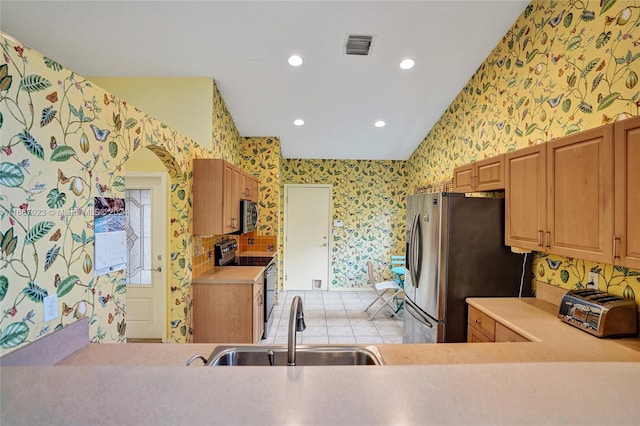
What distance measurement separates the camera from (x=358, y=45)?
2.93 meters

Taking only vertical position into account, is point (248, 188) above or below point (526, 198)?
above

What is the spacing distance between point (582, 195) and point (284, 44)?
2.68 metres

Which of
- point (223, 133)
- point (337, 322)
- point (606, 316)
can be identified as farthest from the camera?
point (337, 322)

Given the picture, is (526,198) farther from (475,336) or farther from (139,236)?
(139,236)

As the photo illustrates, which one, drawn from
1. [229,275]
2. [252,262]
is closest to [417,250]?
[229,275]

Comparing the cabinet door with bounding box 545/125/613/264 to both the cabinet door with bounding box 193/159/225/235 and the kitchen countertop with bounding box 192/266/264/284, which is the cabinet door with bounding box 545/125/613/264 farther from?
the cabinet door with bounding box 193/159/225/235

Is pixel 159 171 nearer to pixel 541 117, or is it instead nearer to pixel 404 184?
pixel 541 117

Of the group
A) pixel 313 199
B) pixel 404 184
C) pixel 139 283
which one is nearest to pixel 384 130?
Answer: pixel 404 184

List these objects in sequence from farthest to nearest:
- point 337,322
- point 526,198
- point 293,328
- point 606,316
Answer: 1. point 337,322
2. point 526,198
3. point 606,316
4. point 293,328

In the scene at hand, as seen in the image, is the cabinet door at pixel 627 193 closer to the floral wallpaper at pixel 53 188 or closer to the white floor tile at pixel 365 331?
the floral wallpaper at pixel 53 188

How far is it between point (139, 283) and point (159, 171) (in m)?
1.30

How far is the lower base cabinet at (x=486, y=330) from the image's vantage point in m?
1.82

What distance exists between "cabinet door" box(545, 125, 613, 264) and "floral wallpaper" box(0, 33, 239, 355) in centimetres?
256

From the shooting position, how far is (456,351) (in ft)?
4.75
